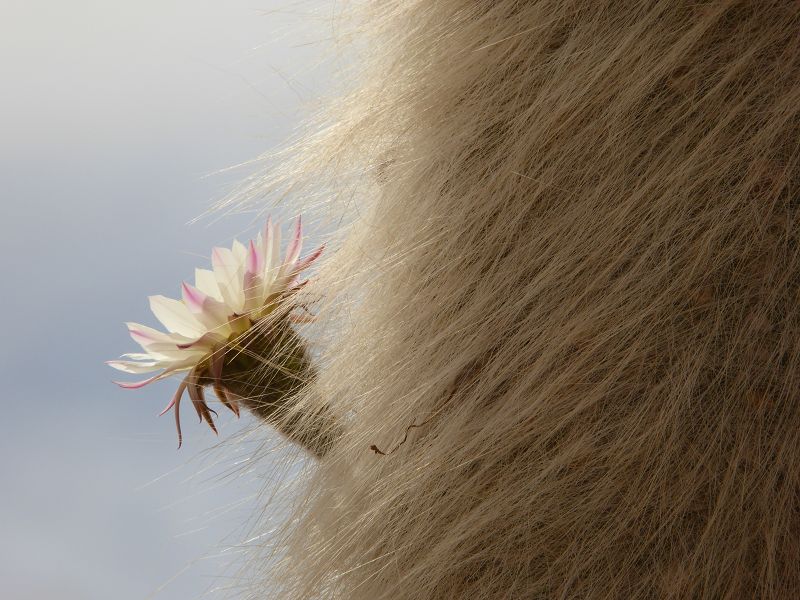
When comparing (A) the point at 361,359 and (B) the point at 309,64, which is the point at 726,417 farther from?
(B) the point at 309,64

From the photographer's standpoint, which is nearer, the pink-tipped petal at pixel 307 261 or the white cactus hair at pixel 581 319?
the white cactus hair at pixel 581 319

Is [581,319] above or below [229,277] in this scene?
below

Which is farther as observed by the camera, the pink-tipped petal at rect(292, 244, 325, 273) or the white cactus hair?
the pink-tipped petal at rect(292, 244, 325, 273)

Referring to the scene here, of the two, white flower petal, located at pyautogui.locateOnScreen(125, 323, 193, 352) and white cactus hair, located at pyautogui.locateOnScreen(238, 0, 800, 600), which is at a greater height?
white flower petal, located at pyautogui.locateOnScreen(125, 323, 193, 352)

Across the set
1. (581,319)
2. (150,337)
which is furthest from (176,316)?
(581,319)

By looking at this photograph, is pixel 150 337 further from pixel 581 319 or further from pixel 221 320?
pixel 581 319

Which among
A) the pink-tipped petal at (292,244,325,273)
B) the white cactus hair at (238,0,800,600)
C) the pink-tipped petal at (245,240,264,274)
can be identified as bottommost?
the white cactus hair at (238,0,800,600)
